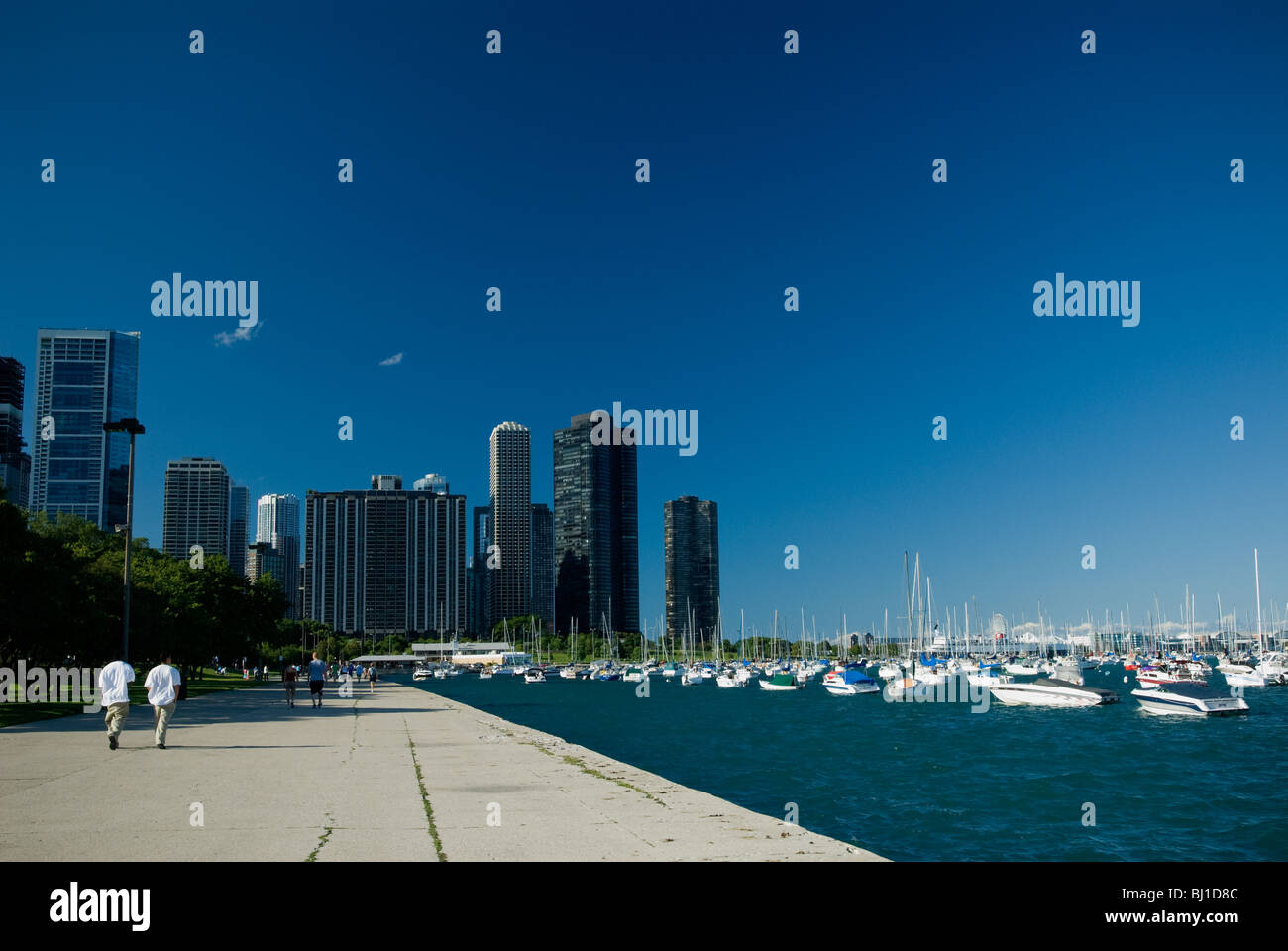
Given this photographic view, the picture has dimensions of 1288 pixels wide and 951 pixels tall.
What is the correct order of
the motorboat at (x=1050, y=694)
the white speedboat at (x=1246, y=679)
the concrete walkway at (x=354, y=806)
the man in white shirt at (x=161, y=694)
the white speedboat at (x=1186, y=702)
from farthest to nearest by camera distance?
the white speedboat at (x=1246, y=679) < the motorboat at (x=1050, y=694) < the white speedboat at (x=1186, y=702) < the man in white shirt at (x=161, y=694) < the concrete walkway at (x=354, y=806)

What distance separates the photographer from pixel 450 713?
133 feet

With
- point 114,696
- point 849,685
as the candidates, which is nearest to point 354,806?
point 114,696

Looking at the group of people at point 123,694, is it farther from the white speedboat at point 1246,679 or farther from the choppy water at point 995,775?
the white speedboat at point 1246,679

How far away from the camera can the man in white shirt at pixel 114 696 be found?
69.1ft

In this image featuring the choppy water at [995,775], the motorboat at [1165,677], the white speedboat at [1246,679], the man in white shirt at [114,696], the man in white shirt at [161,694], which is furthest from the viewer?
the white speedboat at [1246,679]

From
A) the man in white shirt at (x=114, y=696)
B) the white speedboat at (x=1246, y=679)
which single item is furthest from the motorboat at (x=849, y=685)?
the man in white shirt at (x=114, y=696)

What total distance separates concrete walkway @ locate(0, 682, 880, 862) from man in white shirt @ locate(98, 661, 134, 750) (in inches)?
→ 28.3

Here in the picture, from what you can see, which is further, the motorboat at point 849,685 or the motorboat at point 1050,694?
the motorboat at point 849,685

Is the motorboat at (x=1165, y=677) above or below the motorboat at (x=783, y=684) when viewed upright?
above

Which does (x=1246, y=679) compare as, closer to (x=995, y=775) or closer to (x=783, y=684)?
(x=783, y=684)

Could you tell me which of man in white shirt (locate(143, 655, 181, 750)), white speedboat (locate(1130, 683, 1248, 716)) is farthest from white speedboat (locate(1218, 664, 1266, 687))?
man in white shirt (locate(143, 655, 181, 750))

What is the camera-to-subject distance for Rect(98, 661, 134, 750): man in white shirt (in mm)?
21047

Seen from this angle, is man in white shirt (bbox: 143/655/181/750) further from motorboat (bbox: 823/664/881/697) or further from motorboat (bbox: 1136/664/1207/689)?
motorboat (bbox: 823/664/881/697)
